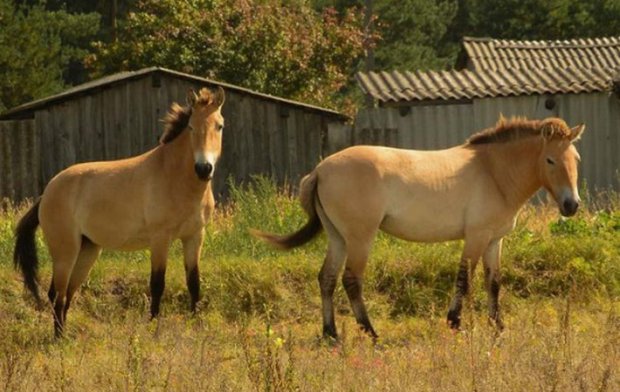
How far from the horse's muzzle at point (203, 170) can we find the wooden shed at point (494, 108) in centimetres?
1067

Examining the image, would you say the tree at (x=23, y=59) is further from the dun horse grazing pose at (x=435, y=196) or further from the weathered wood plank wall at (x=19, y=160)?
the dun horse grazing pose at (x=435, y=196)

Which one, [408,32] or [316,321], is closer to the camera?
[316,321]

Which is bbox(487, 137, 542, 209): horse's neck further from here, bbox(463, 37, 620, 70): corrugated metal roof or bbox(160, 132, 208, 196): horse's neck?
bbox(463, 37, 620, 70): corrugated metal roof

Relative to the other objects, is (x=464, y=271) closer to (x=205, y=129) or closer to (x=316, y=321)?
(x=316, y=321)

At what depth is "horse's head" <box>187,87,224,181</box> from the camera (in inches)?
464

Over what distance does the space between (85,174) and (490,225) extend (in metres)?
3.61

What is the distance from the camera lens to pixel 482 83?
74.7ft

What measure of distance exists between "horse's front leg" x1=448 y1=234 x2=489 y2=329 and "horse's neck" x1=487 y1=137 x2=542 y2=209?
18.4 inches

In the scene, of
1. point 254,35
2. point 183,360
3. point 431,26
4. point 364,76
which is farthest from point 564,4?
point 183,360

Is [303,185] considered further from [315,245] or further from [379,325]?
[315,245]

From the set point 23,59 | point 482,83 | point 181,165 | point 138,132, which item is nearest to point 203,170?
point 181,165

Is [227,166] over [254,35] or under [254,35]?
under

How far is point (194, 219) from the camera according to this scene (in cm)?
1209

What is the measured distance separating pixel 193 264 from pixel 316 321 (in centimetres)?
128
